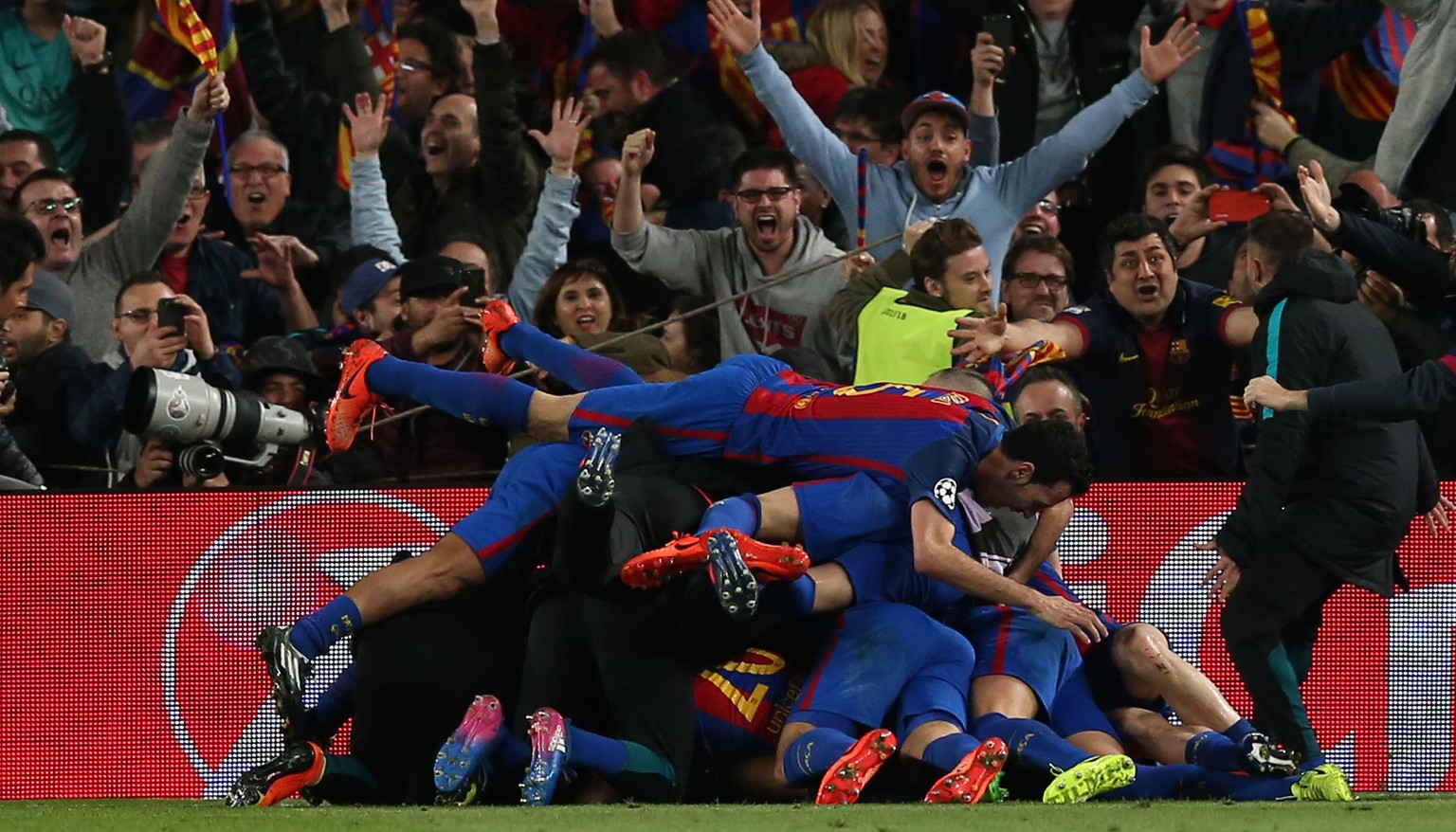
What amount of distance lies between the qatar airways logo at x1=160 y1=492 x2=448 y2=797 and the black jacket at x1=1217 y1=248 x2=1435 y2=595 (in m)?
3.05

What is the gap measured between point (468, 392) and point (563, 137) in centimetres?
226

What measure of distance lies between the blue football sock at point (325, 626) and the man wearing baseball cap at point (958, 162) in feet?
9.88

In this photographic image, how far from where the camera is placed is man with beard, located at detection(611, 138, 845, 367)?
30.6 ft

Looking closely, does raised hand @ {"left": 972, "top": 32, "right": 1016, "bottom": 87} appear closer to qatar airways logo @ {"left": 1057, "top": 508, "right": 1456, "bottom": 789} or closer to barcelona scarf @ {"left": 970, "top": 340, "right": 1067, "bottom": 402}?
barcelona scarf @ {"left": 970, "top": 340, "right": 1067, "bottom": 402}

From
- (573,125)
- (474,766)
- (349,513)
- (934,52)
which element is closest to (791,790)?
(474,766)

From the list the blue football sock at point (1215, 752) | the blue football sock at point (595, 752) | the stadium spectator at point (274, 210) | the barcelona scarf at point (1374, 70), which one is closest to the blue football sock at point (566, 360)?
the blue football sock at point (595, 752)

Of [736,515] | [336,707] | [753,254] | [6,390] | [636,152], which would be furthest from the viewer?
Result: [753,254]

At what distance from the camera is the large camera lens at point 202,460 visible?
8344mm

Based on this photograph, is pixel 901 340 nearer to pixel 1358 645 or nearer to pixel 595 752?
pixel 1358 645

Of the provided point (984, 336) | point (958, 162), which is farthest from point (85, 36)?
point (984, 336)

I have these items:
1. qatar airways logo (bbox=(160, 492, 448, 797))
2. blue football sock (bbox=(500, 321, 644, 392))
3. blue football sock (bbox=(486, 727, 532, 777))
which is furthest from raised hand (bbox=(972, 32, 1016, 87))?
blue football sock (bbox=(486, 727, 532, 777))

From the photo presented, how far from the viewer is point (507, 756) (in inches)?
261

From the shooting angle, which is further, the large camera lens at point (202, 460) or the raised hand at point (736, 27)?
the raised hand at point (736, 27)

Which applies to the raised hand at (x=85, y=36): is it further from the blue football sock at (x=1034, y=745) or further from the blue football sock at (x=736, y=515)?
the blue football sock at (x=1034, y=745)
